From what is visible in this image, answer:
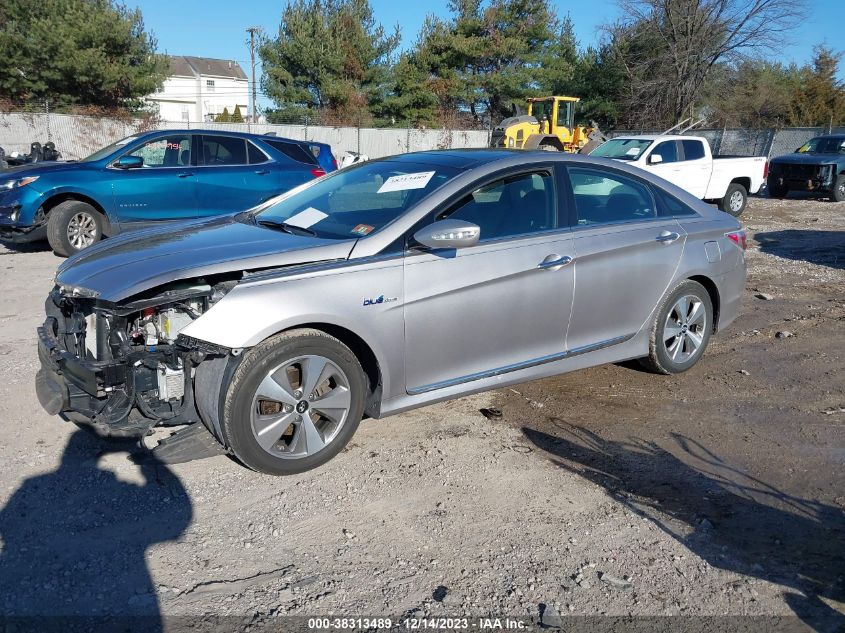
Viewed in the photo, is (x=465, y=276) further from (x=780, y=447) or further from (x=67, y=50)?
(x=67, y=50)

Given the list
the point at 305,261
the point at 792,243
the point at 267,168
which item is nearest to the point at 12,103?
the point at 267,168

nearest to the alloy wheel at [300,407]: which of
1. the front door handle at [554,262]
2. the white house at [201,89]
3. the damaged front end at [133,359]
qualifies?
the damaged front end at [133,359]

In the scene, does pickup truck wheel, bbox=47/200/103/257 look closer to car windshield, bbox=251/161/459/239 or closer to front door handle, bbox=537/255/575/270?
car windshield, bbox=251/161/459/239

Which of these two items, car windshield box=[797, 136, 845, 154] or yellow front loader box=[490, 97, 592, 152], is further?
yellow front loader box=[490, 97, 592, 152]

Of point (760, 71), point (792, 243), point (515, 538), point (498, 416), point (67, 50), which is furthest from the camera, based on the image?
point (760, 71)

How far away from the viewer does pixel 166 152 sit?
33.7 ft

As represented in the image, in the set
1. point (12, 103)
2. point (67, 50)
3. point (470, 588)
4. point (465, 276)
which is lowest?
point (470, 588)

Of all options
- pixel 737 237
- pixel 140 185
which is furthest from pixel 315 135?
pixel 737 237

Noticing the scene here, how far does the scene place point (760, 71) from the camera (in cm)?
4200

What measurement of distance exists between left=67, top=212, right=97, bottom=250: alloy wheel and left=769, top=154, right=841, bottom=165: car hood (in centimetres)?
1809

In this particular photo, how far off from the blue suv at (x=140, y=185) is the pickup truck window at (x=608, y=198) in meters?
5.59

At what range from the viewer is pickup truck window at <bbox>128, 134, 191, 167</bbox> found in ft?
33.4

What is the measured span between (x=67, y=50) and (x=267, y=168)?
27.1 metres

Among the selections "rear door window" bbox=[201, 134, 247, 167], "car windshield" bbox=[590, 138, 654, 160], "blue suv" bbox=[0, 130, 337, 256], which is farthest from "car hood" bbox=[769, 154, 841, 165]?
"rear door window" bbox=[201, 134, 247, 167]
